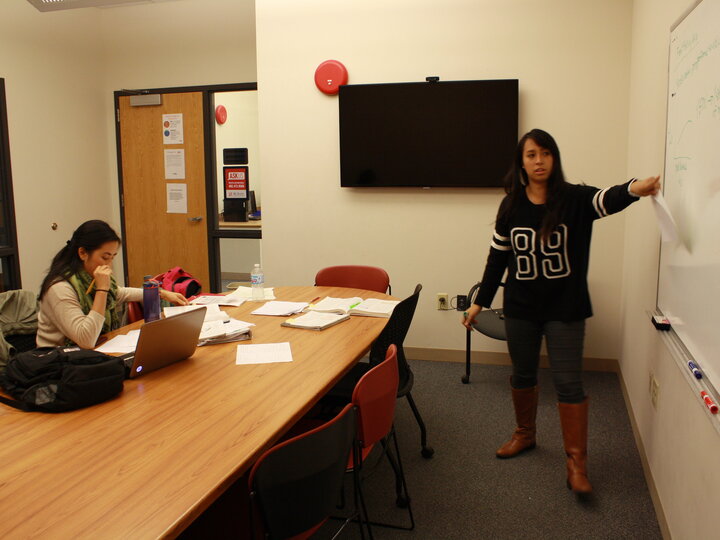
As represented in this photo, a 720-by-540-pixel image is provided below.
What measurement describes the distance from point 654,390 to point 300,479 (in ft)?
5.85

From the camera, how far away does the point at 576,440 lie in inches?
101

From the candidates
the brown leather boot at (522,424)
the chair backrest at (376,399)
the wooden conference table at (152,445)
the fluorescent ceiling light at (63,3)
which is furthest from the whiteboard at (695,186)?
the fluorescent ceiling light at (63,3)

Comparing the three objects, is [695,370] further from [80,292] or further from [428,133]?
[428,133]

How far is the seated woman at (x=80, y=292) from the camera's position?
2379 mm

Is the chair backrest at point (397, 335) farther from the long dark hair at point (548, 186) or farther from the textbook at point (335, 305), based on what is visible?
the long dark hair at point (548, 186)

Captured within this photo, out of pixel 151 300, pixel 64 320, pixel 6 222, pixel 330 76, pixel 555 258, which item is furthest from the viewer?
pixel 6 222

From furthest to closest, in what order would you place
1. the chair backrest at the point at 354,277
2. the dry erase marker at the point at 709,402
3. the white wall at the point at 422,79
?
1. the white wall at the point at 422,79
2. the chair backrest at the point at 354,277
3. the dry erase marker at the point at 709,402

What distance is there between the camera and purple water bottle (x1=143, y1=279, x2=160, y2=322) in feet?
8.62

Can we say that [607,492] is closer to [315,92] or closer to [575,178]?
[575,178]

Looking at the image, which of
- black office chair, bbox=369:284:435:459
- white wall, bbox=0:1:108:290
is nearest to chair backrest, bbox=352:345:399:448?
black office chair, bbox=369:284:435:459

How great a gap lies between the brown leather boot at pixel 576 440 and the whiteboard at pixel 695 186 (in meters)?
0.55

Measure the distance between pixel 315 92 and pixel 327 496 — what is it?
341 cm

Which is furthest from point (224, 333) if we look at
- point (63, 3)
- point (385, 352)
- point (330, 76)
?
point (63, 3)

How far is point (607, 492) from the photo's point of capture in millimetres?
2590
